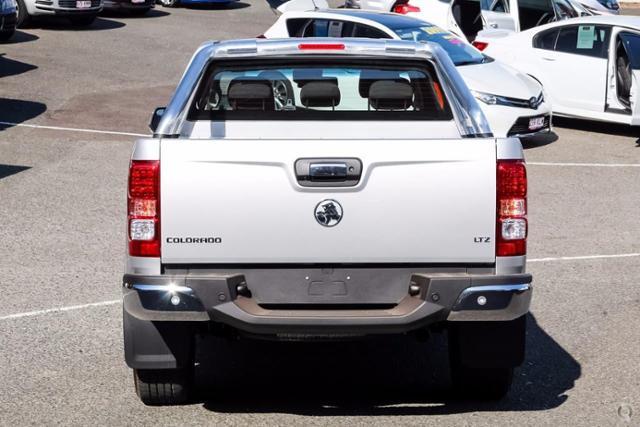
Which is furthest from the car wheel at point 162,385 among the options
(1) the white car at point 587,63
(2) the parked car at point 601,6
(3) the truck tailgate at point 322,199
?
(2) the parked car at point 601,6

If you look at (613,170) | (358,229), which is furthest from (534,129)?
(358,229)

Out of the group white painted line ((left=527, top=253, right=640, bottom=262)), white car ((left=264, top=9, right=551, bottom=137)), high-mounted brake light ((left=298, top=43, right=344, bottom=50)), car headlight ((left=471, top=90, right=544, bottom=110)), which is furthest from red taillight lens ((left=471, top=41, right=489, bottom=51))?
high-mounted brake light ((left=298, top=43, right=344, bottom=50))

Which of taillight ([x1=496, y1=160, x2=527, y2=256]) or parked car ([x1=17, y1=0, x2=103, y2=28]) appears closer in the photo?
taillight ([x1=496, y1=160, x2=527, y2=256])

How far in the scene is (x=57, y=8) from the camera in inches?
998

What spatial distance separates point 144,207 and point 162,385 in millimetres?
1094

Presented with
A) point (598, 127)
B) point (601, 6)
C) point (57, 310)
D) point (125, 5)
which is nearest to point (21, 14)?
point (125, 5)

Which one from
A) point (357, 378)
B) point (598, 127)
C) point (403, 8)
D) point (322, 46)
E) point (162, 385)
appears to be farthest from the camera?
point (403, 8)

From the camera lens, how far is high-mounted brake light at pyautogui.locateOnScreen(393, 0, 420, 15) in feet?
73.5

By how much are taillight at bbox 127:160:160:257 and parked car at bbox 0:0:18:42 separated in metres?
16.8

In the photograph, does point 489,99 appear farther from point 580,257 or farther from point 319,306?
point 319,306

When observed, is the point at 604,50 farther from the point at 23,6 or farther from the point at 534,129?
the point at 23,6

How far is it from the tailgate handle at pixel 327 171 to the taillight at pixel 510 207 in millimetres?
728

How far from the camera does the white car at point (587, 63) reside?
17.1 metres

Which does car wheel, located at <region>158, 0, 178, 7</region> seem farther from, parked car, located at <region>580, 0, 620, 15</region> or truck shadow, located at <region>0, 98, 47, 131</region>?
truck shadow, located at <region>0, 98, 47, 131</region>
